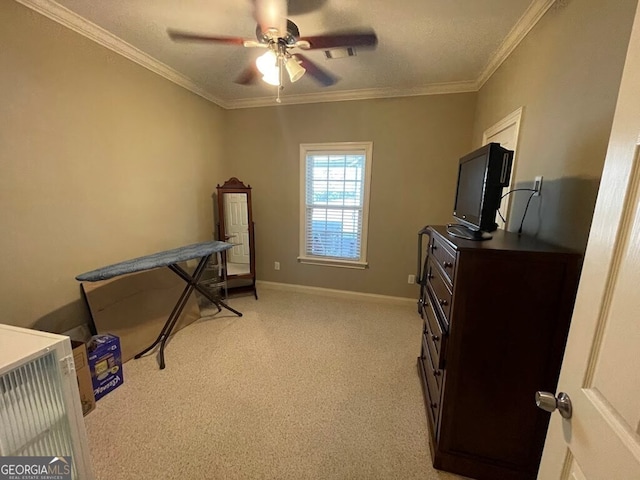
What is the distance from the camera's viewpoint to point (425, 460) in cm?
146

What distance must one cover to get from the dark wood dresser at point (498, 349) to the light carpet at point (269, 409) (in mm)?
262

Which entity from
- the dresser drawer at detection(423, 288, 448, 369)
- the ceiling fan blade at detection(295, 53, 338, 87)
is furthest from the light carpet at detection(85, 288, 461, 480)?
the ceiling fan blade at detection(295, 53, 338, 87)

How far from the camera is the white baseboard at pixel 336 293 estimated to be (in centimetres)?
346

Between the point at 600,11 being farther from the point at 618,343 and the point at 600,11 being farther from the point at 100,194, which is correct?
the point at 100,194

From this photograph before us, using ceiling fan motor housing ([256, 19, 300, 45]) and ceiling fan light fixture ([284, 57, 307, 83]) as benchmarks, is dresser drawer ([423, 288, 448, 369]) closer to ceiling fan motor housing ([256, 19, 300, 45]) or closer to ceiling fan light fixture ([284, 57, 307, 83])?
ceiling fan light fixture ([284, 57, 307, 83])

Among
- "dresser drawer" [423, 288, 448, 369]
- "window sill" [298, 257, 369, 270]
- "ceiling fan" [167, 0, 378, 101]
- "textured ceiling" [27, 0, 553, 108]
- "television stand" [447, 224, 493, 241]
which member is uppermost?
"textured ceiling" [27, 0, 553, 108]

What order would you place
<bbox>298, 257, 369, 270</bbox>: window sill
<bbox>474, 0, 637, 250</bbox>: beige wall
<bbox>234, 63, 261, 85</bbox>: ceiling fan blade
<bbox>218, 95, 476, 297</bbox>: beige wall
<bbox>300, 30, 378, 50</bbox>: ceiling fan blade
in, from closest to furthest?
1. <bbox>474, 0, 637, 250</bbox>: beige wall
2. <bbox>300, 30, 378, 50</bbox>: ceiling fan blade
3. <bbox>234, 63, 261, 85</bbox>: ceiling fan blade
4. <bbox>218, 95, 476, 297</bbox>: beige wall
5. <bbox>298, 257, 369, 270</bbox>: window sill

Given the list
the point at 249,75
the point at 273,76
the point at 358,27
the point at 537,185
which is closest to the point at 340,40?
the point at 358,27

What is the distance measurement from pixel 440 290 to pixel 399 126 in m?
2.29

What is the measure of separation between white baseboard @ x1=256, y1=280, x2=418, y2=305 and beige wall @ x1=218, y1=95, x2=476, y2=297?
66mm

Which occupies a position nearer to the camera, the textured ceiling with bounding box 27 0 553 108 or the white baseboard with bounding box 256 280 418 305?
the textured ceiling with bounding box 27 0 553 108

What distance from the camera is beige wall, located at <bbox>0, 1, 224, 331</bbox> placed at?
1699mm

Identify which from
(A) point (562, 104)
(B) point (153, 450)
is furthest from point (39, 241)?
(A) point (562, 104)

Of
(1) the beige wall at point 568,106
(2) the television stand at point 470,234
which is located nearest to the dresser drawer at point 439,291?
(2) the television stand at point 470,234
